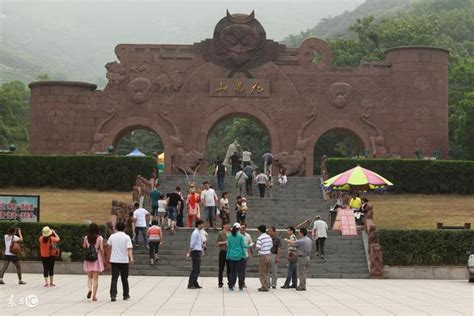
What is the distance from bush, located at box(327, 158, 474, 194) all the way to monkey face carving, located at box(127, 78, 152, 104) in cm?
1058

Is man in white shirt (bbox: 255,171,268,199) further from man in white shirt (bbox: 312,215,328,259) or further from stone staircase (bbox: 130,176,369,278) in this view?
man in white shirt (bbox: 312,215,328,259)

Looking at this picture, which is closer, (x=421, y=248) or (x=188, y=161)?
(x=421, y=248)

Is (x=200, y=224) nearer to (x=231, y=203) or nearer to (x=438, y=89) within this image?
(x=231, y=203)

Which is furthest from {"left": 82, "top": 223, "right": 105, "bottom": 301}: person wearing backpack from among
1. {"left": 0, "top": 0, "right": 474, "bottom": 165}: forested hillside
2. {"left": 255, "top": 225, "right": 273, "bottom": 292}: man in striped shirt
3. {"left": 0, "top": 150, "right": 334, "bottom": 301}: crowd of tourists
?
{"left": 0, "top": 0, "right": 474, "bottom": 165}: forested hillside

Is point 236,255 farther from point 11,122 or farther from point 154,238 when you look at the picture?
point 11,122

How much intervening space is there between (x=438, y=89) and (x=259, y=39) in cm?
924

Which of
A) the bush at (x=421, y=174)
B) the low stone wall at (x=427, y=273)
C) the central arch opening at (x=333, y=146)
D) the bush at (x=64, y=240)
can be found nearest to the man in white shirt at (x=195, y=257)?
the bush at (x=64, y=240)

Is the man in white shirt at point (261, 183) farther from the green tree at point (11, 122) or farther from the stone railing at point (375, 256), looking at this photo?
the green tree at point (11, 122)

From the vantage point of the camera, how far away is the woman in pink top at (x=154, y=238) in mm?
24317

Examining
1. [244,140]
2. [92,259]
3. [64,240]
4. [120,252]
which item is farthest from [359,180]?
[244,140]

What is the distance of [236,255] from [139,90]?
2418cm

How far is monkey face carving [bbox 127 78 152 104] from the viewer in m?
43.2

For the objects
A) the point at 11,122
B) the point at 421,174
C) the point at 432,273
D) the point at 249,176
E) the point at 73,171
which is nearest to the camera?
the point at 432,273

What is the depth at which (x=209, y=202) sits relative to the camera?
1139 inches
